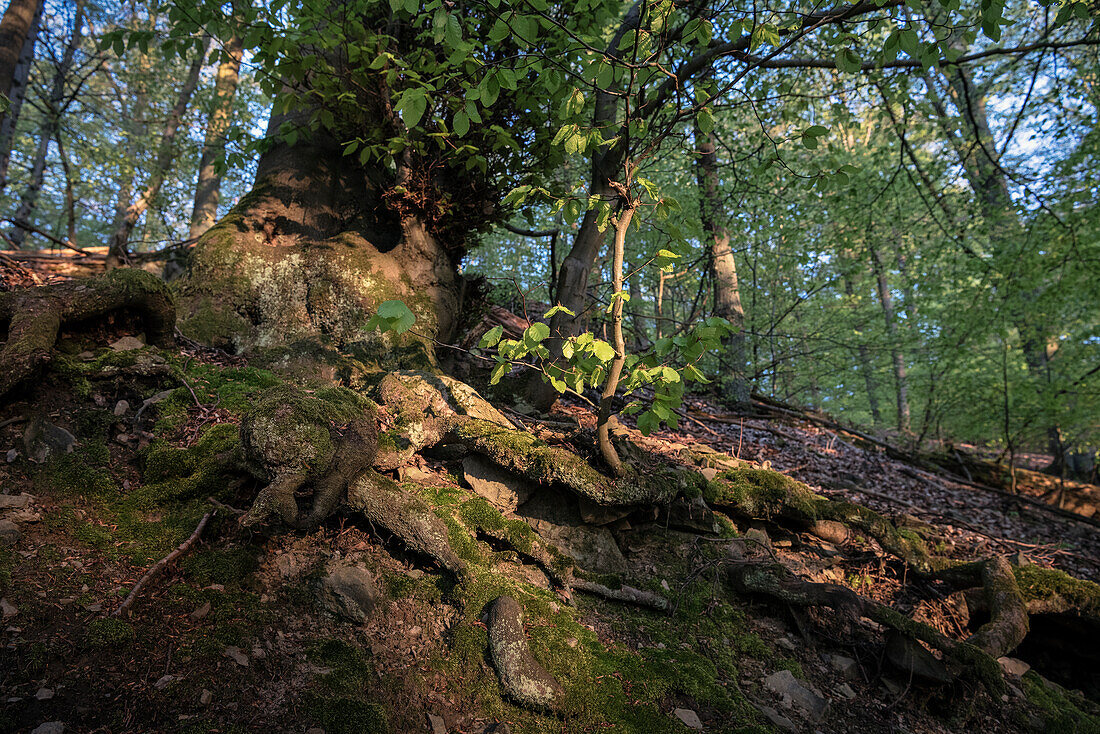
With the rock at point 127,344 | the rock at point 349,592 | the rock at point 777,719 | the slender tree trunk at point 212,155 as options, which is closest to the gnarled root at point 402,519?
the rock at point 349,592

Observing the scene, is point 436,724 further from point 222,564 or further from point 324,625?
point 222,564

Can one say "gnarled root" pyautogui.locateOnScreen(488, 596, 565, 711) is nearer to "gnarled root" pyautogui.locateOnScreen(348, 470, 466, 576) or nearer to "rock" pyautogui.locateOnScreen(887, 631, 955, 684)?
"gnarled root" pyautogui.locateOnScreen(348, 470, 466, 576)

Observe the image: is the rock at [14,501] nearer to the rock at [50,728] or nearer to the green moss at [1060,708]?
the rock at [50,728]

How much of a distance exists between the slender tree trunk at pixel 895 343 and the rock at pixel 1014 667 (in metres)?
4.63

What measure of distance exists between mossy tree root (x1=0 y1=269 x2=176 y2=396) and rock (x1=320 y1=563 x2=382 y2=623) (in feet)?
7.24

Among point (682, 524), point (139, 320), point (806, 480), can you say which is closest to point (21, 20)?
point (139, 320)

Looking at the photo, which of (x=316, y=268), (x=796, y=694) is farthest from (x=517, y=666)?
(x=316, y=268)

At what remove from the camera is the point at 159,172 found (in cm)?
977

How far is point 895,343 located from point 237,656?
1020cm

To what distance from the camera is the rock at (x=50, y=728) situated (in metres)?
1.47

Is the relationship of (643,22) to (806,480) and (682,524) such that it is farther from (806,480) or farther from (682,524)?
(806,480)

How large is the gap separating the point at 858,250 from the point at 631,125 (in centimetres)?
704

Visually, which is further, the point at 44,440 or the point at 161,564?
the point at 44,440

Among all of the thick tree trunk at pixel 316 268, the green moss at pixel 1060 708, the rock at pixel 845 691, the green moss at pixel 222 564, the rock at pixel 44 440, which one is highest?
the thick tree trunk at pixel 316 268
